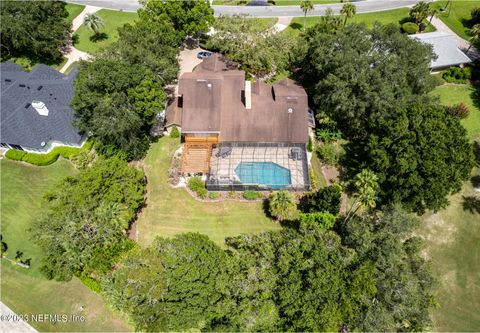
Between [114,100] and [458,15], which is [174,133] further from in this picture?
[458,15]

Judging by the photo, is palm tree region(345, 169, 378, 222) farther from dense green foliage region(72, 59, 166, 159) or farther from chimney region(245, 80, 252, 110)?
dense green foliage region(72, 59, 166, 159)

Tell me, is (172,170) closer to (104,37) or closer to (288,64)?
(288,64)

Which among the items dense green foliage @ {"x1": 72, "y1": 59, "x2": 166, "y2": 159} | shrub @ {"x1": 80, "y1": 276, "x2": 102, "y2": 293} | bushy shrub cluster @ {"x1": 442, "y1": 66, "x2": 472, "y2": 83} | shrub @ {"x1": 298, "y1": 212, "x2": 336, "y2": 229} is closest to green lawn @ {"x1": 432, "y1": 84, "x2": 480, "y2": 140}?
bushy shrub cluster @ {"x1": 442, "y1": 66, "x2": 472, "y2": 83}

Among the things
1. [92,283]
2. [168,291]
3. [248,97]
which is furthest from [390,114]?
[92,283]

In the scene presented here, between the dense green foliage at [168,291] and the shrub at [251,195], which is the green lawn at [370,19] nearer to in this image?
the shrub at [251,195]

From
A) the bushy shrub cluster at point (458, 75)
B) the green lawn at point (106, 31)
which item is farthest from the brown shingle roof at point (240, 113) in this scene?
the bushy shrub cluster at point (458, 75)
